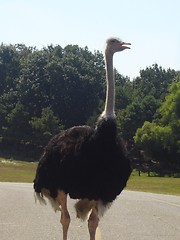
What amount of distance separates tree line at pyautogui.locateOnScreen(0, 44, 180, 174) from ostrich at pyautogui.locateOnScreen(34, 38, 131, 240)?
57.7 meters

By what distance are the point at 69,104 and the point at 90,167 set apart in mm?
84782

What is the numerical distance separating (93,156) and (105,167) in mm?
225

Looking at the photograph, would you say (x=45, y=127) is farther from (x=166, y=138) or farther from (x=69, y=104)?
(x=166, y=138)

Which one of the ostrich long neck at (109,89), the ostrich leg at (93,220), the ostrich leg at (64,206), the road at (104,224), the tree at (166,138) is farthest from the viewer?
the tree at (166,138)

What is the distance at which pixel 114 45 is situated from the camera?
10383mm

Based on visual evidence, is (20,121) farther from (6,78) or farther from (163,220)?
(163,220)

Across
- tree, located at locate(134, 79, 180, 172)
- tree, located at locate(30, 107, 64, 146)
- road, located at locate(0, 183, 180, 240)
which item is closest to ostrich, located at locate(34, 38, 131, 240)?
road, located at locate(0, 183, 180, 240)

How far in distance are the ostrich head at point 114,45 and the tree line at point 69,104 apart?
5735cm

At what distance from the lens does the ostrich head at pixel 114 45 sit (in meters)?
10.3

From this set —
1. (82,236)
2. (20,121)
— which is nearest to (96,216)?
(82,236)

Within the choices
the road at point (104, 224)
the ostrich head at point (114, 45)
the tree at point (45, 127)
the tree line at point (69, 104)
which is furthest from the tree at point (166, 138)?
the ostrich head at point (114, 45)

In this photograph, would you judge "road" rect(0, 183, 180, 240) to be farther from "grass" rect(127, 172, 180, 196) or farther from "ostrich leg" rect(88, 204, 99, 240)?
"grass" rect(127, 172, 180, 196)

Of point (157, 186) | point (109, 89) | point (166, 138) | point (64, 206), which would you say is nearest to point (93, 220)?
point (64, 206)

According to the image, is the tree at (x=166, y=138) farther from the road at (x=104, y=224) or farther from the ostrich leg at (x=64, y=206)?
the ostrich leg at (x=64, y=206)
